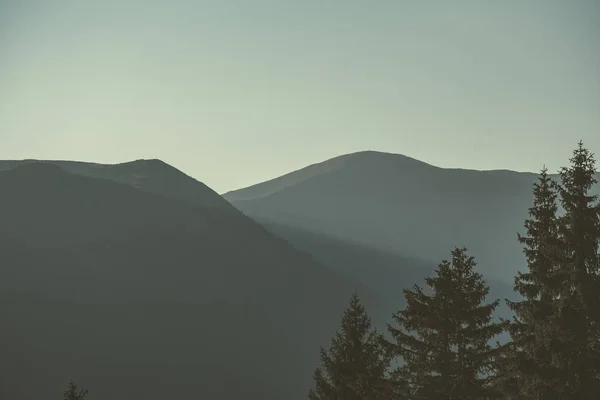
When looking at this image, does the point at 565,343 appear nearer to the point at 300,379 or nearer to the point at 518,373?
the point at 518,373

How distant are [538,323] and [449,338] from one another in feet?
8.86

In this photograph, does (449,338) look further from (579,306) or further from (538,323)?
(579,306)

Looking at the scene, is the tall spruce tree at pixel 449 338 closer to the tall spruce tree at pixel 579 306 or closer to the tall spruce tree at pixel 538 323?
the tall spruce tree at pixel 538 323

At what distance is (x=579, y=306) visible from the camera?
1741 cm

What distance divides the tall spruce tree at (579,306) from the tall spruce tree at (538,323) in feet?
0.92

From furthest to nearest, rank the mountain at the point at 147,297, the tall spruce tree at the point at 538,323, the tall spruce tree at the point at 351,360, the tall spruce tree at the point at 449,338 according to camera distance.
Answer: the mountain at the point at 147,297 → the tall spruce tree at the point at 351,360 → the tall spruce tree at the point at 538,323 → the tall spruce tree at the point at 449,338

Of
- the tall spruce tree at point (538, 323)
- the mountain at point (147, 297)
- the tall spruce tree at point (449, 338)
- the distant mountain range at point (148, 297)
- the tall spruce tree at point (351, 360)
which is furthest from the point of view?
the distant mountain range at point (148, 297)

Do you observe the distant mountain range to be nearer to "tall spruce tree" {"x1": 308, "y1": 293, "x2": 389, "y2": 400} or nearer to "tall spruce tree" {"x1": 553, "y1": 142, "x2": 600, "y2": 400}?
"tall spruce tree" {"x1": 308, "y1": 293, "x2": 389, "y2": 400}

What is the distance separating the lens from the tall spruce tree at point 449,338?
55.3 ft

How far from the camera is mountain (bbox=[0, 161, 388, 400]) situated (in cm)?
11912

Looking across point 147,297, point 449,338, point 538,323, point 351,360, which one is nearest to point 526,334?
point 538,323

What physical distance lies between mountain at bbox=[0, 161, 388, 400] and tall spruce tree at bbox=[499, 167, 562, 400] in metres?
103

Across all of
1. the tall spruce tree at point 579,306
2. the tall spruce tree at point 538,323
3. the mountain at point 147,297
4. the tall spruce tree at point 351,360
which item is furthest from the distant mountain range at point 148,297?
the tall spruce tree at point 579,306

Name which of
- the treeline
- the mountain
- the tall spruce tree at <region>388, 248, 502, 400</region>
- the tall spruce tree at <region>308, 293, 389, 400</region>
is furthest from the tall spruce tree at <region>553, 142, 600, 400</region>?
the mountain
